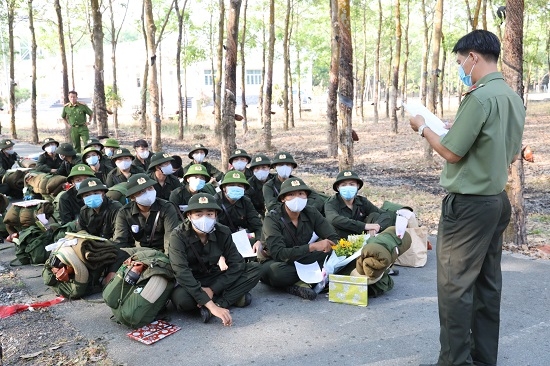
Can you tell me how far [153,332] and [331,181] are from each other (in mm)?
7875

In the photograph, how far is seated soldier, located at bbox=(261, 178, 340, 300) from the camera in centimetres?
565

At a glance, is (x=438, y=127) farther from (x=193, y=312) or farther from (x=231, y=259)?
(x=193, y=312)

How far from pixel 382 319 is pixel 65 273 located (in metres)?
3.09

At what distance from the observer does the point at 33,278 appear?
256 inches

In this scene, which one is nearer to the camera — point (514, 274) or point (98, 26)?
point (514, 274)

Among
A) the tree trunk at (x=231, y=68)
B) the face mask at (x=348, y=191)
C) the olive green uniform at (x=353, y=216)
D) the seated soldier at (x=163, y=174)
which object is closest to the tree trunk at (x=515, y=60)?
the olive green uniform at (x=353, y=216)

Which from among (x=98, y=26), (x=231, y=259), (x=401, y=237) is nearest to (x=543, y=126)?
(x=98, y=26)

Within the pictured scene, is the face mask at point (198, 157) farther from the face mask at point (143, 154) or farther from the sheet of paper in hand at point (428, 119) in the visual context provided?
the sheet of paper in hand at point (428, 119)

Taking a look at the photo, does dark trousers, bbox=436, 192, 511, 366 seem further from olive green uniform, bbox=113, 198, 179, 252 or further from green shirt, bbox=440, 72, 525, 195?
olive green uniform, bbox=113, 198, 179, 252

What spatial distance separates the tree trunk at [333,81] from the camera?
13.5m

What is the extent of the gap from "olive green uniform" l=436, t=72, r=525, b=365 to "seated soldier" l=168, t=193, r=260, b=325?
83.4 inches

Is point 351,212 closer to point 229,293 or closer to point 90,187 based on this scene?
point 229,293

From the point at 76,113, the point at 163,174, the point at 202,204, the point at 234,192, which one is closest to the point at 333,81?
the point at 76,113

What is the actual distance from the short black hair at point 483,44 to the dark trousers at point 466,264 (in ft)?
2.80
